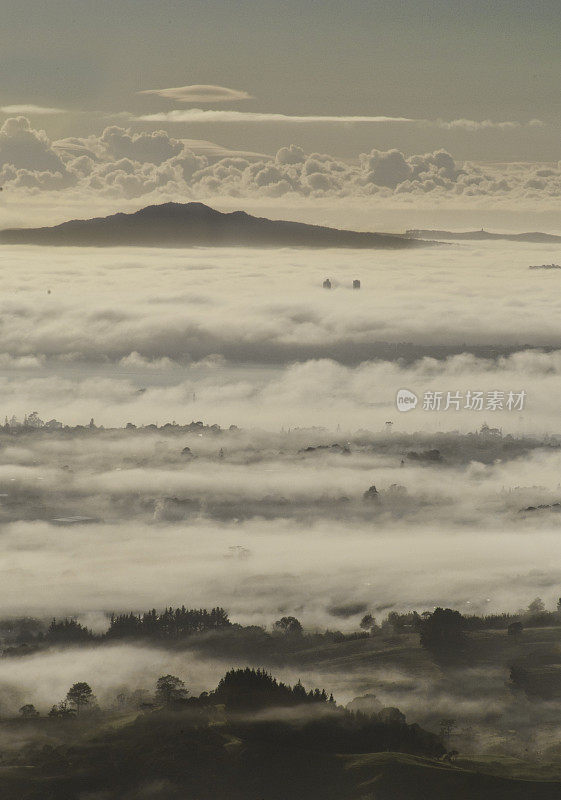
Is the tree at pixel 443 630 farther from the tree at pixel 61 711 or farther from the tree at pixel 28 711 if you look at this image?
the tree at pixel 28 711

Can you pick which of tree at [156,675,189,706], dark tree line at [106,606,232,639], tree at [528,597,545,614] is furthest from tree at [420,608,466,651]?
tree at [156,675,189,706]

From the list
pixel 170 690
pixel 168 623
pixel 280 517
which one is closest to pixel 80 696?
pixel 170 690

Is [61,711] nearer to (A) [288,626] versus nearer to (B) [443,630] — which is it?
(A) [288,626]

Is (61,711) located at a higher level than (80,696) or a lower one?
lower

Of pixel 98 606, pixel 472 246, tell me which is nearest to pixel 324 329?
pixel 472 246

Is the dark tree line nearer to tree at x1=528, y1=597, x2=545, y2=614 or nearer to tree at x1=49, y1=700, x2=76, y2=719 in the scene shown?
tree at x1=49, y1=700, x2=76, y2=719
